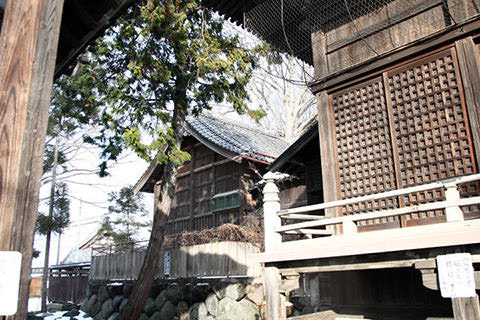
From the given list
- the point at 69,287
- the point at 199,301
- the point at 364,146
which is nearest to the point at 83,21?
the point at 364,146

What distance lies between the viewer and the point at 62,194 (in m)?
22.6

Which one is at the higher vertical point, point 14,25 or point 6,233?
point 14,25

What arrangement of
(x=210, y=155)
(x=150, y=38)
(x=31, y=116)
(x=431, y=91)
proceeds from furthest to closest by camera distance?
(x=210, y=155)
(x=150, y=38)
(x=431, y=91)
(x=31, y=116)

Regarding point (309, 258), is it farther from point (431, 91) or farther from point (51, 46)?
point (51, 46)

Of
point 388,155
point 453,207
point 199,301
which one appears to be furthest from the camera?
point 199,301

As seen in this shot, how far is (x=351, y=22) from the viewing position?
974 centimetres

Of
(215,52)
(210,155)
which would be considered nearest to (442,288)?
(215,52)

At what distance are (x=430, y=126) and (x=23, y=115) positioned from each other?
741 centimetres

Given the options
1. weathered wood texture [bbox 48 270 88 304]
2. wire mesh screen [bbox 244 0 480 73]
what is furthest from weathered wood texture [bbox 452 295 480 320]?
weathered wood texture [bbox 48 270 88 304]

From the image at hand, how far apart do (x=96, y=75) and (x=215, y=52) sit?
4149 mm

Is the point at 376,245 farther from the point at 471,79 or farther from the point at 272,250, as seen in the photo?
the point at 471,79

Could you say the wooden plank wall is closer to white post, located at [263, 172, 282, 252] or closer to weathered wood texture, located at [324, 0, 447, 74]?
white post, located at [263, 172, 282, 252]

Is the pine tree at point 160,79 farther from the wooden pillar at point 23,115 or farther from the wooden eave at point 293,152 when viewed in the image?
the wooden pillar at point 23,115

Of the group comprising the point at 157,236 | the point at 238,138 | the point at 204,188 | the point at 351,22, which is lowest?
the point at 157,236
